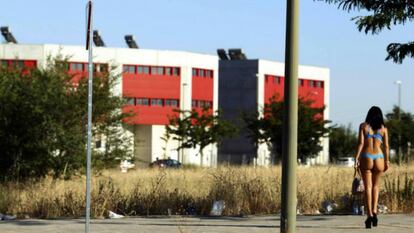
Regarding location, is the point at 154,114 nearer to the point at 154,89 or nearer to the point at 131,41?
the point at 154,89

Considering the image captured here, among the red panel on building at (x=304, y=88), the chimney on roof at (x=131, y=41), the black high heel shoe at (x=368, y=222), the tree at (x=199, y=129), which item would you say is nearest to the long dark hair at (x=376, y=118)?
the black high heel shoe at (x=368, y=222)

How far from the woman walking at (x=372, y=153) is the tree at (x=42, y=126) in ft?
40.7

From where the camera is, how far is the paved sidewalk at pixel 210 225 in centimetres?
1126

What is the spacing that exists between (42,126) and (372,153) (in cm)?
1337

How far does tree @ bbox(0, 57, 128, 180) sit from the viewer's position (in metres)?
22.9

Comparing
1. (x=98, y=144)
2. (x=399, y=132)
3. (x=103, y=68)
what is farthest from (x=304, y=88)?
(x=98, y=144)

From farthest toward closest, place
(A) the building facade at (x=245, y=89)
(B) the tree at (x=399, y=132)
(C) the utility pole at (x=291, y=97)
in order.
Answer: (A) the building facade at (x=245, y=89)
(B) the tree at (x=399, y=132)
(C) the utility pole at (x=291, y=97)

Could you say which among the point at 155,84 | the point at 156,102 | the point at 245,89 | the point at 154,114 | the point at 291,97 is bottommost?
the point at 291,97

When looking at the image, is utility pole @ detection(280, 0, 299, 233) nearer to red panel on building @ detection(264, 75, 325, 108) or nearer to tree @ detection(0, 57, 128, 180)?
tree @ detection(0, 57, 128, 180)

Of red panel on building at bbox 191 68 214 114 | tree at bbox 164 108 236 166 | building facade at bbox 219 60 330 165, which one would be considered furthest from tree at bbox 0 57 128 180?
building facade at bbox 219 60 330 165

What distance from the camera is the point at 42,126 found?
2294 centimetres

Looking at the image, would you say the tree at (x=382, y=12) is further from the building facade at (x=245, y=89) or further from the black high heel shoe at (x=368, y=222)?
the building facade at (x=245, y=89)

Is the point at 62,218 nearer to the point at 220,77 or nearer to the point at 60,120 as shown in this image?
the point at 60,120

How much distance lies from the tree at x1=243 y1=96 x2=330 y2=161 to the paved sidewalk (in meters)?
56.7
